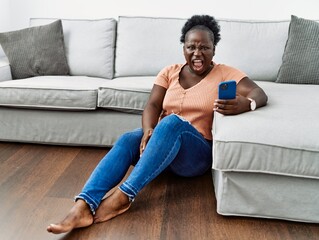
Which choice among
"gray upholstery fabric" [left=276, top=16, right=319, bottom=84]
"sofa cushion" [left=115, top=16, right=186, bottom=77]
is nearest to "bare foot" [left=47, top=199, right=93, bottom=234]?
"sofa cushion" [left=115, top=16, right=186, bottom=77]

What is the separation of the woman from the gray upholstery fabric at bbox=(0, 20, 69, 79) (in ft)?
3.74

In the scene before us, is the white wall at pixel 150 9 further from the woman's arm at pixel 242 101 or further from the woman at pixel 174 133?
the woman's arm at pixel 242 101

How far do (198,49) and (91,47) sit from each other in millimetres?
1245

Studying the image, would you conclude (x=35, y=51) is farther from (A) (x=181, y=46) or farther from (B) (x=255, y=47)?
(B) (x=255, y=47)

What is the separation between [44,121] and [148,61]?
2.79 feet

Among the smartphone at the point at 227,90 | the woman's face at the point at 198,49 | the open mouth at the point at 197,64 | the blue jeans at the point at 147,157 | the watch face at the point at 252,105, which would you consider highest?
the woman's face at the point at 198,49

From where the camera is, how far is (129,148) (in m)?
1.70

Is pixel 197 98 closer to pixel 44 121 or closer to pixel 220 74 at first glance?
pixel 220 74

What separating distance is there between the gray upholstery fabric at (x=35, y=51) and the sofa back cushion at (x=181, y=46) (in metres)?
0.44

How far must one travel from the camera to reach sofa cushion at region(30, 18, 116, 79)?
108 inches

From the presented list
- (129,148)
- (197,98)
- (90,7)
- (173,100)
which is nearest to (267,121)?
(197,98)

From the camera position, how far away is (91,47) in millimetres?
2764

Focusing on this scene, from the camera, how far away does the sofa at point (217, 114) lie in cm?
148

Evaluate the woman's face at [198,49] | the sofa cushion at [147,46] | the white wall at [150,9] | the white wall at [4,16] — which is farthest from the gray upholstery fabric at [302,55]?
the white wall at [4,16]
